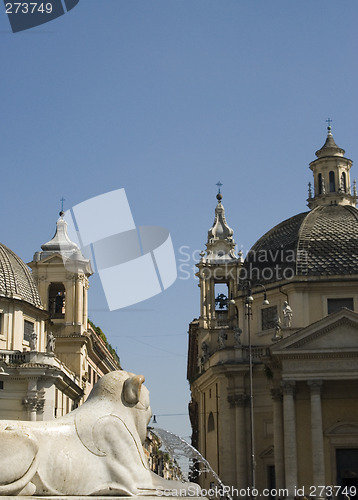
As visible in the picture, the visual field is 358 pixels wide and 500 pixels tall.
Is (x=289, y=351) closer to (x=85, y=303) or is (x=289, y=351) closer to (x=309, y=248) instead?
(x=309, y=248)

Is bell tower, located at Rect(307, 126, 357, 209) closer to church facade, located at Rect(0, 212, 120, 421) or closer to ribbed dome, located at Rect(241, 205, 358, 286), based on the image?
ribbed dome, located at Rect(241, 205, 358, 286)

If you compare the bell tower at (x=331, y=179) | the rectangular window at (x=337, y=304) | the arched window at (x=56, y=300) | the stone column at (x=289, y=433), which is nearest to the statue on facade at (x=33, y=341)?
the stone column at (x=289, y=433)

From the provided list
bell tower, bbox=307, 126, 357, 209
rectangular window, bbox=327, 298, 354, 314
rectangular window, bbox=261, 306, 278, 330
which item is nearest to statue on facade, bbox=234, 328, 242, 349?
rectangular window, bbox=261, 306, 278, 330

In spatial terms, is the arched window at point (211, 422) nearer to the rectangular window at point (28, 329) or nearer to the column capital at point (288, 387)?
the rectangular window at point (28, 329)

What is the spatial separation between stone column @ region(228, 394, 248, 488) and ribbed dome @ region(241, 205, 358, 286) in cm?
741

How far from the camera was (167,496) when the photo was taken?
39.7 ft

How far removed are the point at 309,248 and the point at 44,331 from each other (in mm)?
18166

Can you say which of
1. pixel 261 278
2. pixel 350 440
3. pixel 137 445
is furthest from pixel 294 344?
pixel 137 445

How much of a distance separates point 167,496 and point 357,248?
149ft

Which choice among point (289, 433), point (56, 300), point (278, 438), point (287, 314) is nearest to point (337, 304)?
point (287, 314)

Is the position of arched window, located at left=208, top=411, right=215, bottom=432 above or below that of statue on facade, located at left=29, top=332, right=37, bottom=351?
below

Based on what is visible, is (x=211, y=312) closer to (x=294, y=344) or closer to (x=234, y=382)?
(x=234, y=382)

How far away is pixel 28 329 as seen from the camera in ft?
188

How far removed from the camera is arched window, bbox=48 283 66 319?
72.9 meters
